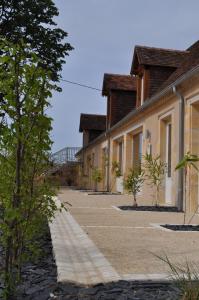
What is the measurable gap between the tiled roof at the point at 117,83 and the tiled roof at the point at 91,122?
1037 centimetres

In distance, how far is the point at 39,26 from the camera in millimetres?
19094

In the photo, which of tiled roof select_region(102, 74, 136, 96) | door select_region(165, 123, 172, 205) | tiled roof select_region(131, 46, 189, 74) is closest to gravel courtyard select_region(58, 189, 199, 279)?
door select_region(165, 123, 172, 205)

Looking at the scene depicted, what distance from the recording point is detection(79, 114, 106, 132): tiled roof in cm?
3294

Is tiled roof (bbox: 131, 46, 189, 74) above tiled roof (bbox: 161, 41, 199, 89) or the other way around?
above

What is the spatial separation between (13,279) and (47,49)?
55.5ft

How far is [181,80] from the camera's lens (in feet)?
33.4

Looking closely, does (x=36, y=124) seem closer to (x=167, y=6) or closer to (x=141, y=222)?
(x=141, y=222)

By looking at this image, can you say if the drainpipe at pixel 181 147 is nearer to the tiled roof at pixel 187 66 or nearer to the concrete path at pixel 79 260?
the tiled roof at pixel 187 66

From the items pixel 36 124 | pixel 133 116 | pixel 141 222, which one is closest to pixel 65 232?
pixel 141 222

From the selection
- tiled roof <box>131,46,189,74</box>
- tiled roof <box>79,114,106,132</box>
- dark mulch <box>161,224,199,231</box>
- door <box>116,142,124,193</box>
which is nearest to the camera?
dark mulch <box>161,224,199,231</box>

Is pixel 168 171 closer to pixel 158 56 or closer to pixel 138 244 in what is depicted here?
pixel 158 56

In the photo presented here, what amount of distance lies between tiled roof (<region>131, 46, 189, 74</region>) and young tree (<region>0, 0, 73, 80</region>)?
4.26 meters

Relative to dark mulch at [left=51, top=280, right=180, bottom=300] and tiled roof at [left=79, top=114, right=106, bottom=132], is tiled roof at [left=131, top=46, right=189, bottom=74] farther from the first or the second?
tiled roof at [left=79, top=114, right=106, bottom=132]

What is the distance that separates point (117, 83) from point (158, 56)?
6126mm
